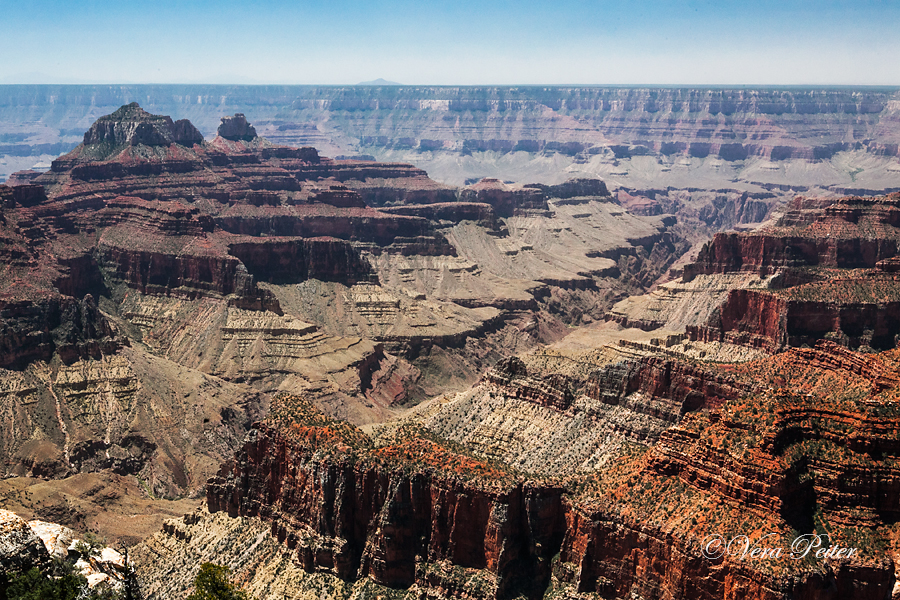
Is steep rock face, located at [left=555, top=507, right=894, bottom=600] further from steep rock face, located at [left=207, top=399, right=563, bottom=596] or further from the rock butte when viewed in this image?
steep rock face, located at [left=207, top=399, right=563, bottom=596]

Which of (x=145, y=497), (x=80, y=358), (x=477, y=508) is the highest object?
(x=477, y=508)

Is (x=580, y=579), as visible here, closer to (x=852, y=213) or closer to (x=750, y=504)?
(x=750, y=504)

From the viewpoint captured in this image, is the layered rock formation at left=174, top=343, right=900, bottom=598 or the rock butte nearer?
the layered rock formation at left=174, top=343, right=900, bottom=598

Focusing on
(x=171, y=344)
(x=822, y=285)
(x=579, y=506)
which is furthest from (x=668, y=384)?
(x=171, y=344)

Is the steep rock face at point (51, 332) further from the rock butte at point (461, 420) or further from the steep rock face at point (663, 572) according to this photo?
the steep rock face at point (663, 572)

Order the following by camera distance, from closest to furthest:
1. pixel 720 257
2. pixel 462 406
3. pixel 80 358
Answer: pixel 462 406 < pixel 80 358 < pixel 720 257

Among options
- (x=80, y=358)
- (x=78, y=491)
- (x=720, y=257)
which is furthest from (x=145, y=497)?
(x=720, y=257)
